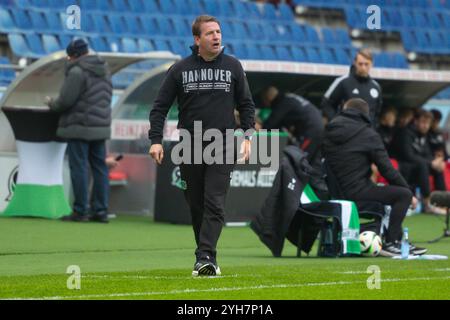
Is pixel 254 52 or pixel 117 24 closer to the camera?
pixel 117 24

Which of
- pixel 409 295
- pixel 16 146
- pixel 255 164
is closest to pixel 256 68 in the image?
pixel 255 164

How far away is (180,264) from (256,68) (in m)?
6.77

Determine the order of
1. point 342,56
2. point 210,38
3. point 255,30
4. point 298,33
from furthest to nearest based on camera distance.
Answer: point 342,56
point 298,33
point 255,30
point 210,38

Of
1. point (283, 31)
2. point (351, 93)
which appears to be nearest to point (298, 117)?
point (351, 93)

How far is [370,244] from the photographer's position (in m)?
12.6

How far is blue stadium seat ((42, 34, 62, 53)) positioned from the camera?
22342 mm

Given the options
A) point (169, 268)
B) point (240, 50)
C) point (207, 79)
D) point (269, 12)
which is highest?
point (269, 12)

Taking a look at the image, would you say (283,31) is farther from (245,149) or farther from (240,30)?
(245,149)

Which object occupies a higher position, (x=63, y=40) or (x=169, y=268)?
(x=63, y=40)

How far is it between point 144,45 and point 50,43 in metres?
2.32

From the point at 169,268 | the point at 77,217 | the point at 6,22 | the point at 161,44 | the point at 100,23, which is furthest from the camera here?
the point at 161,44

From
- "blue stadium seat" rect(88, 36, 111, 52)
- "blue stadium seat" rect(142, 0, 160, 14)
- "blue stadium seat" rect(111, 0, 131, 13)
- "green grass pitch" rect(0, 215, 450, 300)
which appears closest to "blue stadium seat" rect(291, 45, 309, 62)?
"blue stadium seat" rect(142, 0, 160, 14)

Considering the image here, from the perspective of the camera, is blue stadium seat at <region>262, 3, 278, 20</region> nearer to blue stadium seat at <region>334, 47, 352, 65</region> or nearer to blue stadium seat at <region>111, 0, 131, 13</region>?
blue stadium seat at <region>334, 47, 352, 65</region>

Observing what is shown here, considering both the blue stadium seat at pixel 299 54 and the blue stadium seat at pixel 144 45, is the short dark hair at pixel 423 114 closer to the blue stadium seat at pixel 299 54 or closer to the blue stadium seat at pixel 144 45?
the blue stadium seat at pixel 144 45
